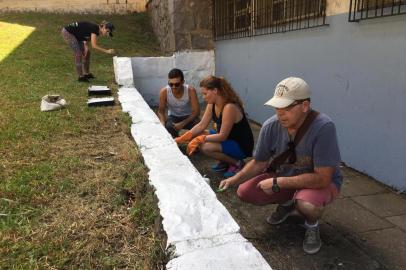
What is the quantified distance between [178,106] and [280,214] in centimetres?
259

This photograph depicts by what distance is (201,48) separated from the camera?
899 cm

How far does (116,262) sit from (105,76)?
7.00 m

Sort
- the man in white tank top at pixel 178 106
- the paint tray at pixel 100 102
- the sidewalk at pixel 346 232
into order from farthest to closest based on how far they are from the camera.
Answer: the paint tray at pixel 100 102, the man in white tank top at pixel 178 106, the sidewalk at pixel 346 232

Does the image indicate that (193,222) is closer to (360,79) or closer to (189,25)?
(360,79)

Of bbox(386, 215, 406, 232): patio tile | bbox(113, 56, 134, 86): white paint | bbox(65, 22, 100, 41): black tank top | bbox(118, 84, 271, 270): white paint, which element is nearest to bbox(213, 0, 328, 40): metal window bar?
bbox(113, 56, 134, 86): white paint

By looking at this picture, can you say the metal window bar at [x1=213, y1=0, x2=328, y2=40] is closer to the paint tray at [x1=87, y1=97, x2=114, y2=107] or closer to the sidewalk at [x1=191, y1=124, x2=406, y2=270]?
the sidewalk at [x1=191, y1=124, x2=406, y2=270]

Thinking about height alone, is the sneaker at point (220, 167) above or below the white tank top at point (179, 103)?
below

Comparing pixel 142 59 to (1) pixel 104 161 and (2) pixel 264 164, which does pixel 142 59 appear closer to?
(1) pixel 104 161

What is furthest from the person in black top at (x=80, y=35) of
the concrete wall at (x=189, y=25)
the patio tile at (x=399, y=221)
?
the patio tile at (x=399, y=221)

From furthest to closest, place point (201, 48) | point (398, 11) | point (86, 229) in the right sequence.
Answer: point (201, 48) → point (398, 11) → point (86, 229)

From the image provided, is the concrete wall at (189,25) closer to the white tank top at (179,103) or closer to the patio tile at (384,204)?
the white tank top at (179,103)

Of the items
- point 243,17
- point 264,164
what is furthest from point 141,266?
point 243,17

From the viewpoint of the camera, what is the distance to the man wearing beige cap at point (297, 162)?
2486 mm

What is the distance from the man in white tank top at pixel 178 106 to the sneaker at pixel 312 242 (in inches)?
110
